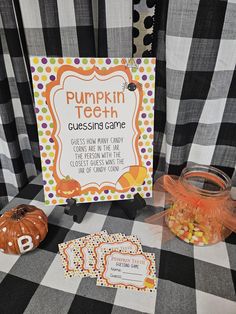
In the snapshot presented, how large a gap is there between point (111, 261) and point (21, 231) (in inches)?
8.9

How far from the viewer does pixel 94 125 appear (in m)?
0.66

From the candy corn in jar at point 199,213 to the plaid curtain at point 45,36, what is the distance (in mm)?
447

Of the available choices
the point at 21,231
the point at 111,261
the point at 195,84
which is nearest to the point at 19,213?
the point at 21,231

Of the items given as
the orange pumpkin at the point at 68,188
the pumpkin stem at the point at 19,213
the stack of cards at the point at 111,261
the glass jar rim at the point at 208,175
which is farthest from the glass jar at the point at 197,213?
the pumpkin stem at the point at 19,213

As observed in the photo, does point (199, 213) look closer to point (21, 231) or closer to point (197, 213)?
point (197, 213)

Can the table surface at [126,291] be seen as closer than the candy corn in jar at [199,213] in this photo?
Yes

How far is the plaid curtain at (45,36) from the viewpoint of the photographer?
0.70m

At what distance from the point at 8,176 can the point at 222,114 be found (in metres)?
0.87

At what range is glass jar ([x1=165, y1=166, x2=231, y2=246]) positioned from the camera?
62 centimetres

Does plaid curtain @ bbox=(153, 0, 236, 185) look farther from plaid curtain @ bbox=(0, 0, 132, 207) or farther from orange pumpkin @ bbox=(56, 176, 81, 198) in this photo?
orange pumpkin @ bbox=(56, 176, 81, 198)

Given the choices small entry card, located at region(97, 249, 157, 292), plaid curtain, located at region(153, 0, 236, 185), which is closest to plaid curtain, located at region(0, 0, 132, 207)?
plaid curtain, located at region(153, 0, 236, 185)

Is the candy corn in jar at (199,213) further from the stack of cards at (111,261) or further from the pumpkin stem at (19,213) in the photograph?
the pumpkin stem at (19,213)

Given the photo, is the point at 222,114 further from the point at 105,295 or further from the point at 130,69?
the point at 105,295

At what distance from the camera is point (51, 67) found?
1.98 feet
